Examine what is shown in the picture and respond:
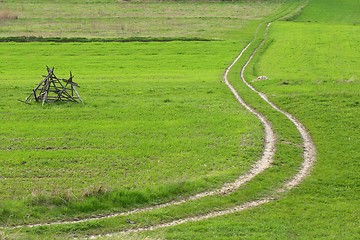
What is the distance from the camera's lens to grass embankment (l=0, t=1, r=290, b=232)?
22.4 metres

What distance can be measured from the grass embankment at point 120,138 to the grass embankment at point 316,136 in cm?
323

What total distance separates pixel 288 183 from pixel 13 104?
2198cm

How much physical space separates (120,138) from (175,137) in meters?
3.06

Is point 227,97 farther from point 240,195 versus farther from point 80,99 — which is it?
point 240,195

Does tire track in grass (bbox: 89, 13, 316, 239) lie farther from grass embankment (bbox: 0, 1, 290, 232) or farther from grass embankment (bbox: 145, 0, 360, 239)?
grass embankment (bbox: 0, 1, 290, 232)

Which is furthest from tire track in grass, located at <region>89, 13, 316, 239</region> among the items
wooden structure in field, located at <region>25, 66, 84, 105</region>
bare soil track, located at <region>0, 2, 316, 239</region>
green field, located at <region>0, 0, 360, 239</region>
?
wooden structure in field, located at <region>25, 66, 84, 105</region>

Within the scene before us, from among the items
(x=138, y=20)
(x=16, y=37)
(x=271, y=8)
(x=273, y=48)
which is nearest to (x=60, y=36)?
(x=16, y=37)

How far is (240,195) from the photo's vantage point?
22.8 m

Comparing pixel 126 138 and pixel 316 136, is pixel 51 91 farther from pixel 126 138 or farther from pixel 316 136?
pixel 316 136

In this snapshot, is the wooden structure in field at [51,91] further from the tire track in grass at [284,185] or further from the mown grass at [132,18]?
the mown grass at [132,18]

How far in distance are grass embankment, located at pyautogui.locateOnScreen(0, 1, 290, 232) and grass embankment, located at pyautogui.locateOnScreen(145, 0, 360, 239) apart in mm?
3230

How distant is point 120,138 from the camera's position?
3078 cm

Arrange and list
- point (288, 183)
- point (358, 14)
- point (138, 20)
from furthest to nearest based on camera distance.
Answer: point (358, 14), point (138, 20), point (288, 183)

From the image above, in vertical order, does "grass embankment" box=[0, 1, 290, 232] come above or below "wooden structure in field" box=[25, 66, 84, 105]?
below
